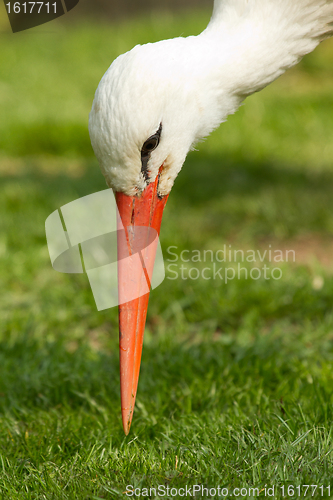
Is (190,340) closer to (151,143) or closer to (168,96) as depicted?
(151,143)

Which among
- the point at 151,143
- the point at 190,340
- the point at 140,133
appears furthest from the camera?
the point at 190,340

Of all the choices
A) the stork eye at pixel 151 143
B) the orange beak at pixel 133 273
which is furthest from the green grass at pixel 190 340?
the stork eye at pixel 151 143

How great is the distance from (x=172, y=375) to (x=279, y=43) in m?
1.59

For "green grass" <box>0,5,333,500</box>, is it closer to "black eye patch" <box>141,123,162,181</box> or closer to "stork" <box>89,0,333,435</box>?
"stork" <box>89,0,333,435</box>

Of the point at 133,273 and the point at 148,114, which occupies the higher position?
the point at 148,114

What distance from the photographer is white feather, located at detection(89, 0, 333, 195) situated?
1934mm

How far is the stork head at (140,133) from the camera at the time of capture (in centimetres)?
193

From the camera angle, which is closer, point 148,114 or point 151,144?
point 148,114

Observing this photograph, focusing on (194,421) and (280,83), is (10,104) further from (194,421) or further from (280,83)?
(194,421)

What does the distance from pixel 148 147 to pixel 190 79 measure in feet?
1.07

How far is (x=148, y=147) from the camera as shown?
6.82 feet

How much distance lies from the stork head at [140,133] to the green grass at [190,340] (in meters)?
0.32

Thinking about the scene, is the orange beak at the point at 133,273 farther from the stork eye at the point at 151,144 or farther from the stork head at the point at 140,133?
the stork eye at the point at 151,144

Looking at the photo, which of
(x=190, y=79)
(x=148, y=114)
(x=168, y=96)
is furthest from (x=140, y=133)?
(x=190, y=79)
